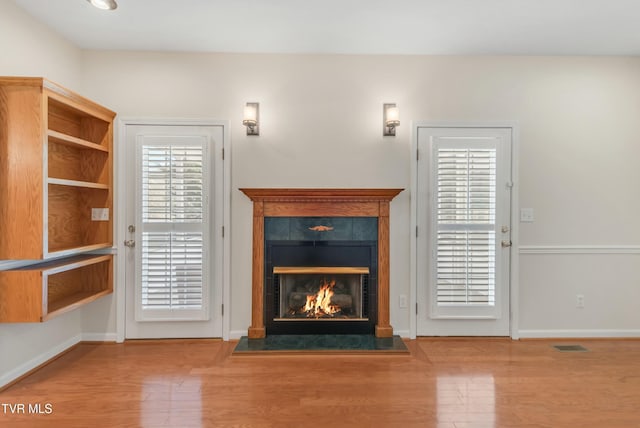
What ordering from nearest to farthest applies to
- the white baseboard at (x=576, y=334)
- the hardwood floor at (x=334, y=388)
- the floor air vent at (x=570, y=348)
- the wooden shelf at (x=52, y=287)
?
the hardwood floor at (x=334, y=388), the wooden shelf at (x=52, y=287), the floor air vent at (x=570, y=348), the white baseboard at (x=576, y=334)

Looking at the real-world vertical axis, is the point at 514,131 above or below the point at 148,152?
above

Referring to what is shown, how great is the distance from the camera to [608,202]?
306 cm

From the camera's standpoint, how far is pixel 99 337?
2.95 metres

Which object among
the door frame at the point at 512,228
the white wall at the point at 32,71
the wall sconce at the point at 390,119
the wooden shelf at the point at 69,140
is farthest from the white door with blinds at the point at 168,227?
the door frame at the point at 512,228

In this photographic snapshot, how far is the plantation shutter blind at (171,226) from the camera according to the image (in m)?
2.92

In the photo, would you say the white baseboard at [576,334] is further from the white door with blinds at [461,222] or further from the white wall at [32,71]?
the white wall at [32,71]

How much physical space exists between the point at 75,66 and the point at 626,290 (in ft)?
18.2

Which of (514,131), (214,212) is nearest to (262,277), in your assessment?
(214,212)

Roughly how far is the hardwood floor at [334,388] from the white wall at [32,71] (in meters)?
0.14

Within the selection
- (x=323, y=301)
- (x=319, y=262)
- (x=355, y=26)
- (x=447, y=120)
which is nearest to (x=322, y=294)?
(x=323, y=301)

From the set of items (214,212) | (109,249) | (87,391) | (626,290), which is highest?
(214,212)

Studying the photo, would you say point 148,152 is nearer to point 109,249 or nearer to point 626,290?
point 109,249

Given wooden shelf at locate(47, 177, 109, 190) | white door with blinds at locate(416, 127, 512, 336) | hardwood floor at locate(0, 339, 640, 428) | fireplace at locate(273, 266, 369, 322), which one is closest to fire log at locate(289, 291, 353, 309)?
fireplace at locate(273, 266, 369, 322)

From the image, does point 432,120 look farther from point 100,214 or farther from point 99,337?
point 99,337
